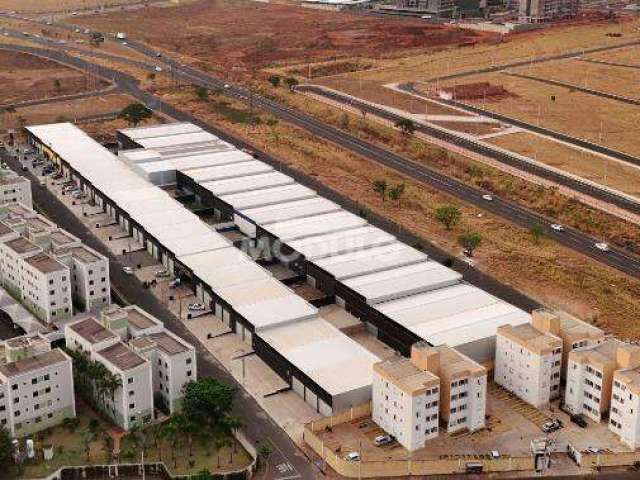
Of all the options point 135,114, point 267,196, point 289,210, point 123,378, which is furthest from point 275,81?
point 123,378

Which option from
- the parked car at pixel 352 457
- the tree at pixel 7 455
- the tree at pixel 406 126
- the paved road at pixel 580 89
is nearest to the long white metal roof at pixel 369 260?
the parked car at pixel 352 457

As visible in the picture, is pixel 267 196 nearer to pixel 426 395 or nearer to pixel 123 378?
pixel 123 378

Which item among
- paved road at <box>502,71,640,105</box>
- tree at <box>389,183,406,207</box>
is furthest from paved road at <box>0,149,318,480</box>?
paved road at <box>502,71,640,105</box>

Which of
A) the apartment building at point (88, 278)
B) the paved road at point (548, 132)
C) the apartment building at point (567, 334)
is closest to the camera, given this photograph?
the apartment building at point (567, 334)

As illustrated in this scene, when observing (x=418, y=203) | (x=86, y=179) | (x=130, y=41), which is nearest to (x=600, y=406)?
(x=418, y=203)

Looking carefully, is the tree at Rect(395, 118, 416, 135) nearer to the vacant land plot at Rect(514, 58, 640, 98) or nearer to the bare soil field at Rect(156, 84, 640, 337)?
the bare soil field at Rect(156, 84, 640, 337)

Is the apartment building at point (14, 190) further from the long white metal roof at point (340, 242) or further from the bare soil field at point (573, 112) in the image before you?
the bare soil field at point (573, 112)
